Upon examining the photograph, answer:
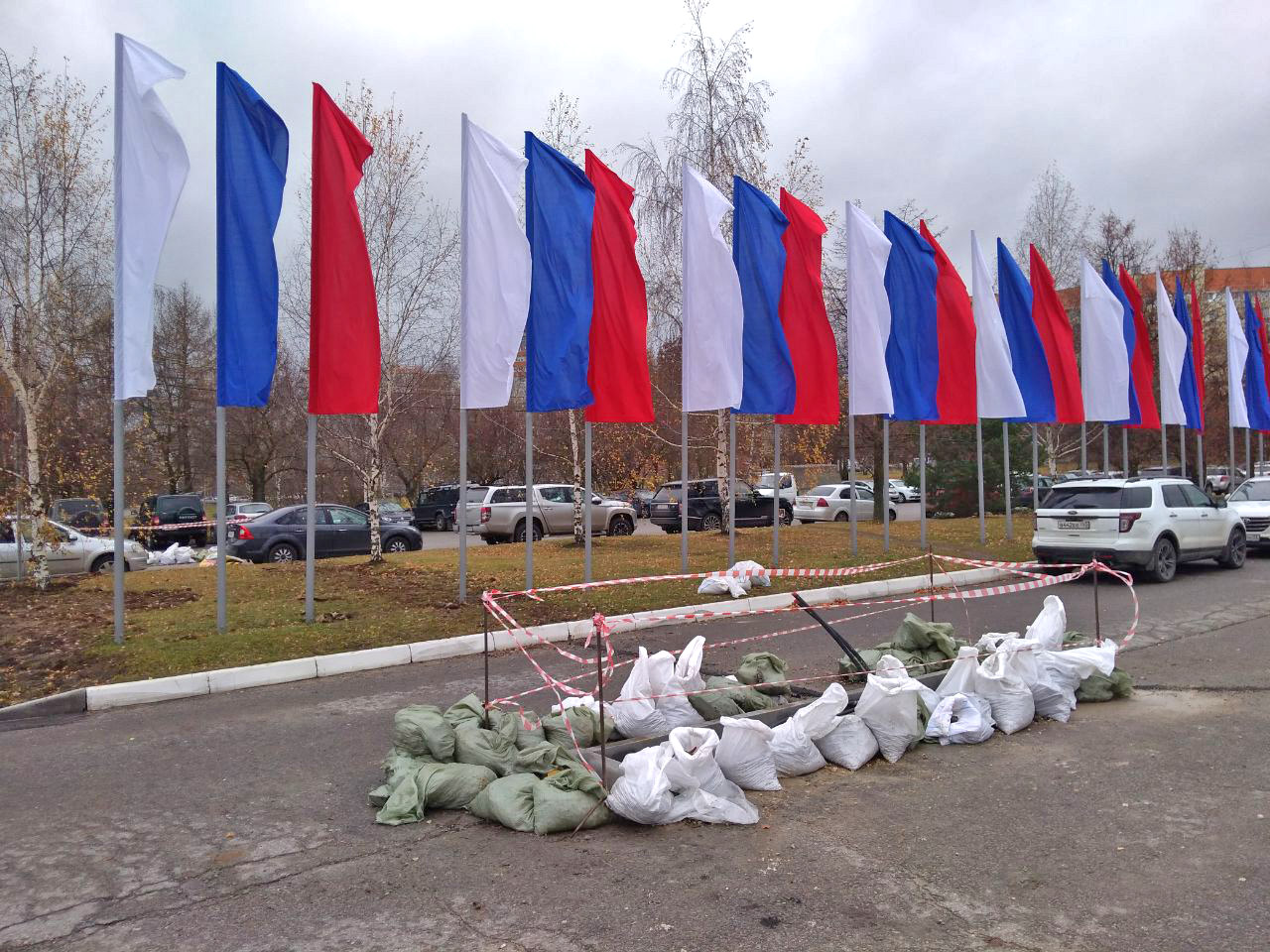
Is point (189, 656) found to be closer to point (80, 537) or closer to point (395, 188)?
point (395, 188)

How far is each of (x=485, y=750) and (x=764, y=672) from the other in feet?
8.01

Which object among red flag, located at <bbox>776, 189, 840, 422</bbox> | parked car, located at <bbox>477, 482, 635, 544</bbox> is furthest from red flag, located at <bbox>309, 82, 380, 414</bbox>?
parked car, located at <bbox>477, 482, 635, 544</bbox>

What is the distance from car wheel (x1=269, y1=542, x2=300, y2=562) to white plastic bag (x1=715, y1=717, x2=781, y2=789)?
17.0 metres

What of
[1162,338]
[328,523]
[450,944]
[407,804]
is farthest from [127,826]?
[1162,338]

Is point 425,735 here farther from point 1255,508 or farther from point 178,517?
point 178,517

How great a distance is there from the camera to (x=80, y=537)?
60.3 ft

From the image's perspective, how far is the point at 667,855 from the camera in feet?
14.5

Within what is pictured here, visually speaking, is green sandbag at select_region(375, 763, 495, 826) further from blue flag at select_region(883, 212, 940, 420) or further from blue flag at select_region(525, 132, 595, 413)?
blue flag at select_region(883, 212, 940, 420)

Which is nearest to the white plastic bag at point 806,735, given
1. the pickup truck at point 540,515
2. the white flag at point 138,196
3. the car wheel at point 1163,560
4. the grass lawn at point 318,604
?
the grass lawn at point 318,604

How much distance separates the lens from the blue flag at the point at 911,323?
16.9m

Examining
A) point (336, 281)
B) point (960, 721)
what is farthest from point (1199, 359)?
point (336, 281)

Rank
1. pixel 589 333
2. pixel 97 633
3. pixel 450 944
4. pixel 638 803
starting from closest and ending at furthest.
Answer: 1. pixel 450 944
2. pixel 638 803
3. pixel 97 633
4. pixel 589 333

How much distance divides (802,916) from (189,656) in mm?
7203

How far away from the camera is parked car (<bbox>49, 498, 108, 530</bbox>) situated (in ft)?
71.0
